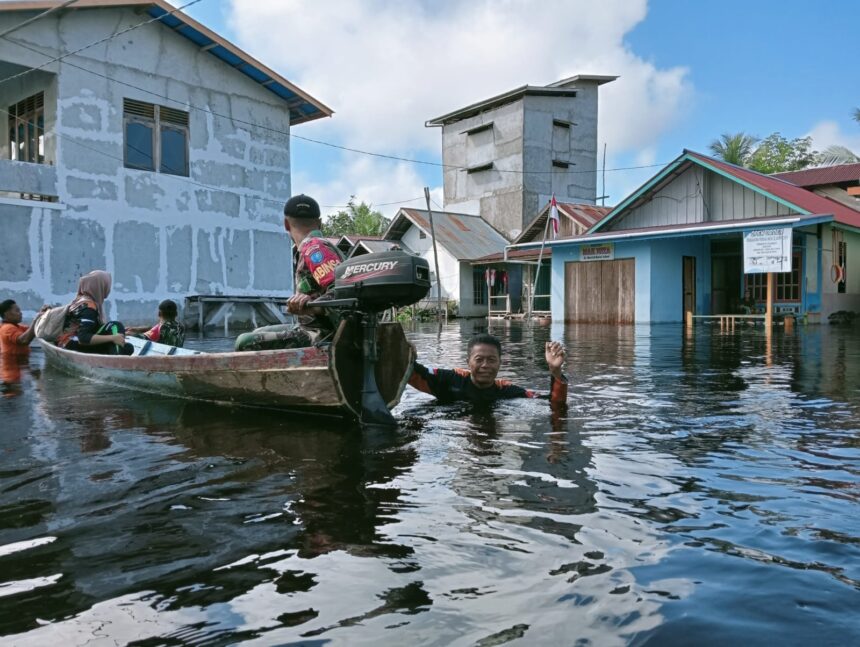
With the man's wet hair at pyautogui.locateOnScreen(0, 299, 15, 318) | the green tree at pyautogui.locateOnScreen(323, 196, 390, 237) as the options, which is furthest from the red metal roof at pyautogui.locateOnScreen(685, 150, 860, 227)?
the green tree at pyautogui.locateOnScreen(323, 196, 390, 237)

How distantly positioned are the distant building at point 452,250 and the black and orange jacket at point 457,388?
23.9 metres

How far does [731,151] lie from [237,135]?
29.2 m

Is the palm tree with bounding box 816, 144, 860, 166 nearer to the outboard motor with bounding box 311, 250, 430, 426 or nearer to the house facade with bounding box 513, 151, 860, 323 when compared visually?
the house facade with bounding box 513, 151, 860, 323

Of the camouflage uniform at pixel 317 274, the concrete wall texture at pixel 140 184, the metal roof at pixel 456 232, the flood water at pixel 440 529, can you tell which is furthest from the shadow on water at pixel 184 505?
the metal roof at pixel 456 232

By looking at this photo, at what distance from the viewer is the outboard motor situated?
441 cm

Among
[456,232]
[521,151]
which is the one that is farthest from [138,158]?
[521,151]

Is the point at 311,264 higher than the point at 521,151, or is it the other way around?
the point at 521,151

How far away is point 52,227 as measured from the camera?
15914 mm

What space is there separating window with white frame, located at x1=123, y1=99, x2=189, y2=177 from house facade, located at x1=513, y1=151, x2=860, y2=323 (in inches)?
455

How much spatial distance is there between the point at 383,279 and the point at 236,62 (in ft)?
56.5

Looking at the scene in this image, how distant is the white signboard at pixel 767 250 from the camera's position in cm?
1662

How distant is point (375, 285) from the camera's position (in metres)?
4.41

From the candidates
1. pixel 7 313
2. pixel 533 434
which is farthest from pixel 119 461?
pixel 7 313

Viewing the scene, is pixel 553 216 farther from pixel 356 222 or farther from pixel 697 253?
pixel 356 222
